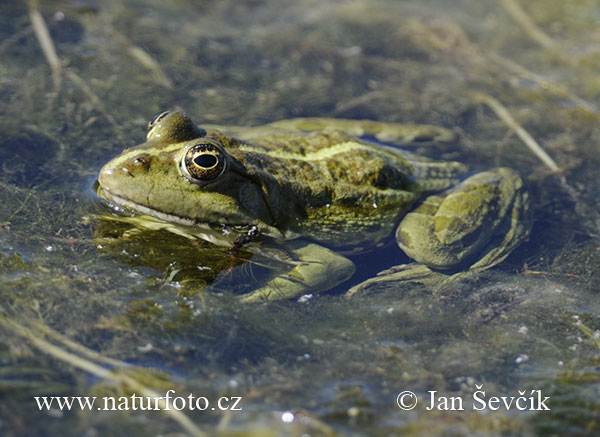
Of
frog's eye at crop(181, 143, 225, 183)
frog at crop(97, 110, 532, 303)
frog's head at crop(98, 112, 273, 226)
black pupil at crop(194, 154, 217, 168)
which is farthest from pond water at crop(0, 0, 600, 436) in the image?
black pupil at crop(194, 154, 217, 168)

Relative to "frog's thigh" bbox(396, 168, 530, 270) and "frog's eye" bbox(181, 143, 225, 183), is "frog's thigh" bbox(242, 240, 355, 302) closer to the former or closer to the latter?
"frog's thigh" bbox(396, 168, 530, 270)

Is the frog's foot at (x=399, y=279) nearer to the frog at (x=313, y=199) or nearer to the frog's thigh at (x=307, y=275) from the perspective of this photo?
the frog at (x=313, y=199)

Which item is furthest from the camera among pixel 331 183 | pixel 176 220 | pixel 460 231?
pixel 460 231

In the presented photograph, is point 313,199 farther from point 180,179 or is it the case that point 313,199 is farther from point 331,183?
point 180,179

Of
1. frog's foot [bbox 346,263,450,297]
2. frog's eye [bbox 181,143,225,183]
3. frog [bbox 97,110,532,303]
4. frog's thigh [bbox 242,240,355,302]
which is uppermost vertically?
frog's eye [bbox 181,143,225,183]

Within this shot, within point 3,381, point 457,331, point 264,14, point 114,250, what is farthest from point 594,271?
point 264,14

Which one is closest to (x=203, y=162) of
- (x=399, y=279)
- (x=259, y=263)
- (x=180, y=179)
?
(x=180, y=179)

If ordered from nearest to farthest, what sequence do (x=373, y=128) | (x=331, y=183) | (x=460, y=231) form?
1. (x=331, y=183)
2. (x=460, y=231)
3. (x=373, y=128)
